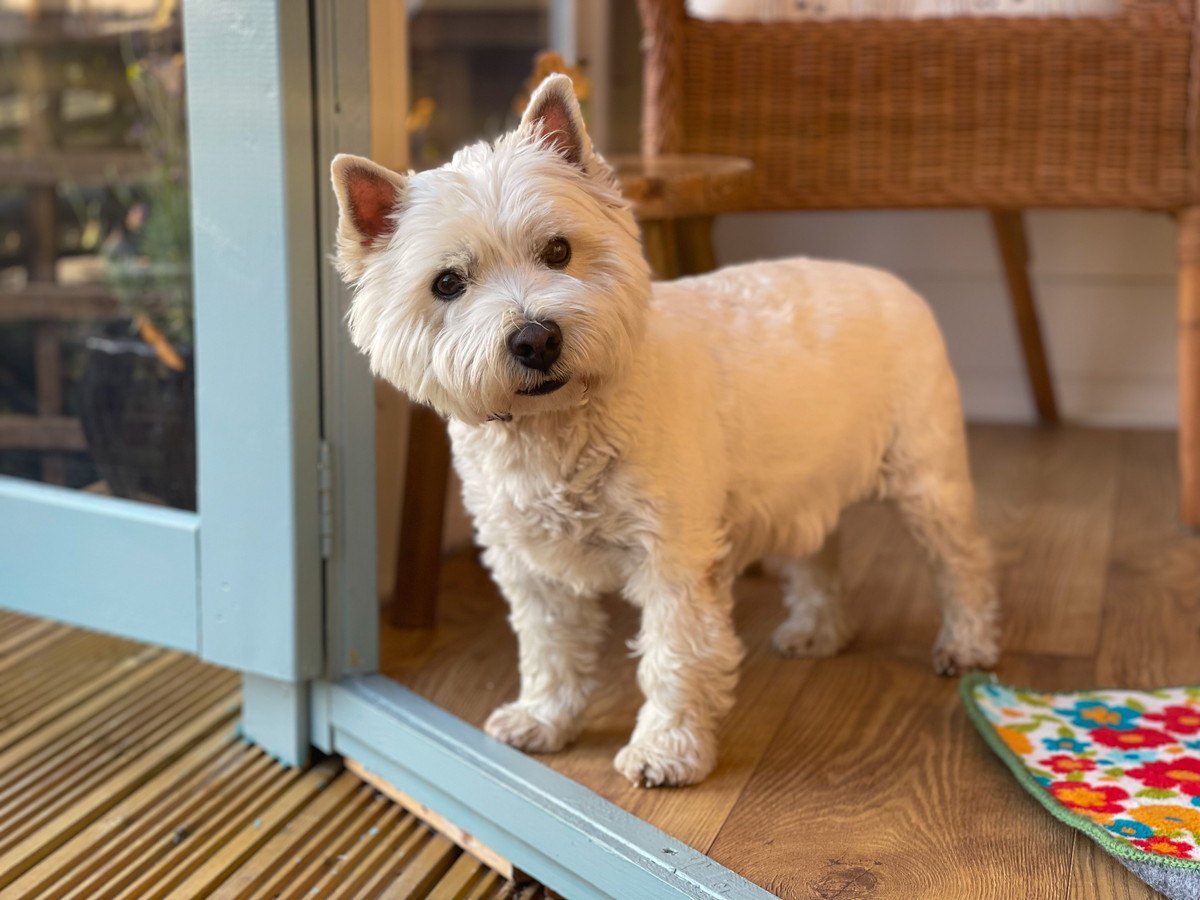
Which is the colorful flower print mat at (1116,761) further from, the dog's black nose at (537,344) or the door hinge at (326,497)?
the door hinge at (326,497)

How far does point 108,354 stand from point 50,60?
Result: 0.41 metres

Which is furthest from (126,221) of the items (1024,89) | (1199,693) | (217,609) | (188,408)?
(1199,693)

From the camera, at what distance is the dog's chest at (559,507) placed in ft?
4.65

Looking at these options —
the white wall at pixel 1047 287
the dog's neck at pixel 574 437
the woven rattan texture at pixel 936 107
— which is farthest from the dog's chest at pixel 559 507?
the white wall at pixel 1047 287

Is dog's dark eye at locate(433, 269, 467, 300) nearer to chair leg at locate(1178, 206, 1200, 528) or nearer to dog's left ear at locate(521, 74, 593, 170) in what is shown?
dog's left ear at locate(521, 74, 593, 170)

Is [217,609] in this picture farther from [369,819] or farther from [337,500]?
[369,819]

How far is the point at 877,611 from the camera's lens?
207 centimetres

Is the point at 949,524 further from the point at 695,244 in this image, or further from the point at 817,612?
the point at 695,244

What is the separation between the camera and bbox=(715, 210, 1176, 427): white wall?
312cm

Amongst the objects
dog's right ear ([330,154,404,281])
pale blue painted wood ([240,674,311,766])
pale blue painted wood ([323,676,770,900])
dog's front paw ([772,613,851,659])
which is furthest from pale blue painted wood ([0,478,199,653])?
dog's front paw ([772,613,851,659])

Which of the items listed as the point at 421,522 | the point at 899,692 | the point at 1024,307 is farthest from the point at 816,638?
the point at 1024,307

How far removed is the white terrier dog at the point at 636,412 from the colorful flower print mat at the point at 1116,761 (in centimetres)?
18

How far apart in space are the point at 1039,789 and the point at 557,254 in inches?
29.5

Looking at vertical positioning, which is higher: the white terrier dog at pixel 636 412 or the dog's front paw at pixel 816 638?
the white terrier dog at pixel 636 412
